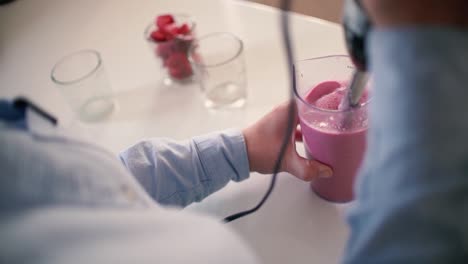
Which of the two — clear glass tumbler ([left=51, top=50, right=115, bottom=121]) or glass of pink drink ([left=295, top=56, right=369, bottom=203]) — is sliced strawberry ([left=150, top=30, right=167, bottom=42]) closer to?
clear glass tumbler ([left=51, top=50, right=115, bottom=121])

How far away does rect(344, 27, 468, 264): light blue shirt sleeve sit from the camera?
7.1 inches

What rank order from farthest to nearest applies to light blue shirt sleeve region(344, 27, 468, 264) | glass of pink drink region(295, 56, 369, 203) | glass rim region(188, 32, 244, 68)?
glass rim region(188, 32, 244, 68)
glass of pink drink region(295, 56, 369, 203)
light blue shirt sleeve region(344, 27, 468, 264)

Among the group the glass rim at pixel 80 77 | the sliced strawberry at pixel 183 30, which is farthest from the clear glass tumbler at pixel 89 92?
the sliced strawberry at pixel 183 30

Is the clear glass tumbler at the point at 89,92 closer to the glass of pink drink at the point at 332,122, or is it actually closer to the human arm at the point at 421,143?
the glass of pink drink at the point at 332,122

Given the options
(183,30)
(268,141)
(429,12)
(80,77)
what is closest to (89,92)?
(80,77)

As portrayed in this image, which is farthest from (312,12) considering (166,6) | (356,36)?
(356,36)

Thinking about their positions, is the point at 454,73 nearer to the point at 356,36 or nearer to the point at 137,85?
the point at 356,36

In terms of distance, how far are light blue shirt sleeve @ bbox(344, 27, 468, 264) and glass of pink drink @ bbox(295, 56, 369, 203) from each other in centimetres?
14

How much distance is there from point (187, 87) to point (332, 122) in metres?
0.26

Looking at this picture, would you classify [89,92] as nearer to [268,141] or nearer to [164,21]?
[164,21]

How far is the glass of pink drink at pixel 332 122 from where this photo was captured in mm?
333

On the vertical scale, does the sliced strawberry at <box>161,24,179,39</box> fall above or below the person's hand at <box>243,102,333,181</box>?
above

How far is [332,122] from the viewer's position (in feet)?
1.11

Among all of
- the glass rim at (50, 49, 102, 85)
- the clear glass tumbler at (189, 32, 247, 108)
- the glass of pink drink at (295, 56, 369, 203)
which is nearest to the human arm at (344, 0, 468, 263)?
the glass of pink drink at (295, 56, 369, 203)
